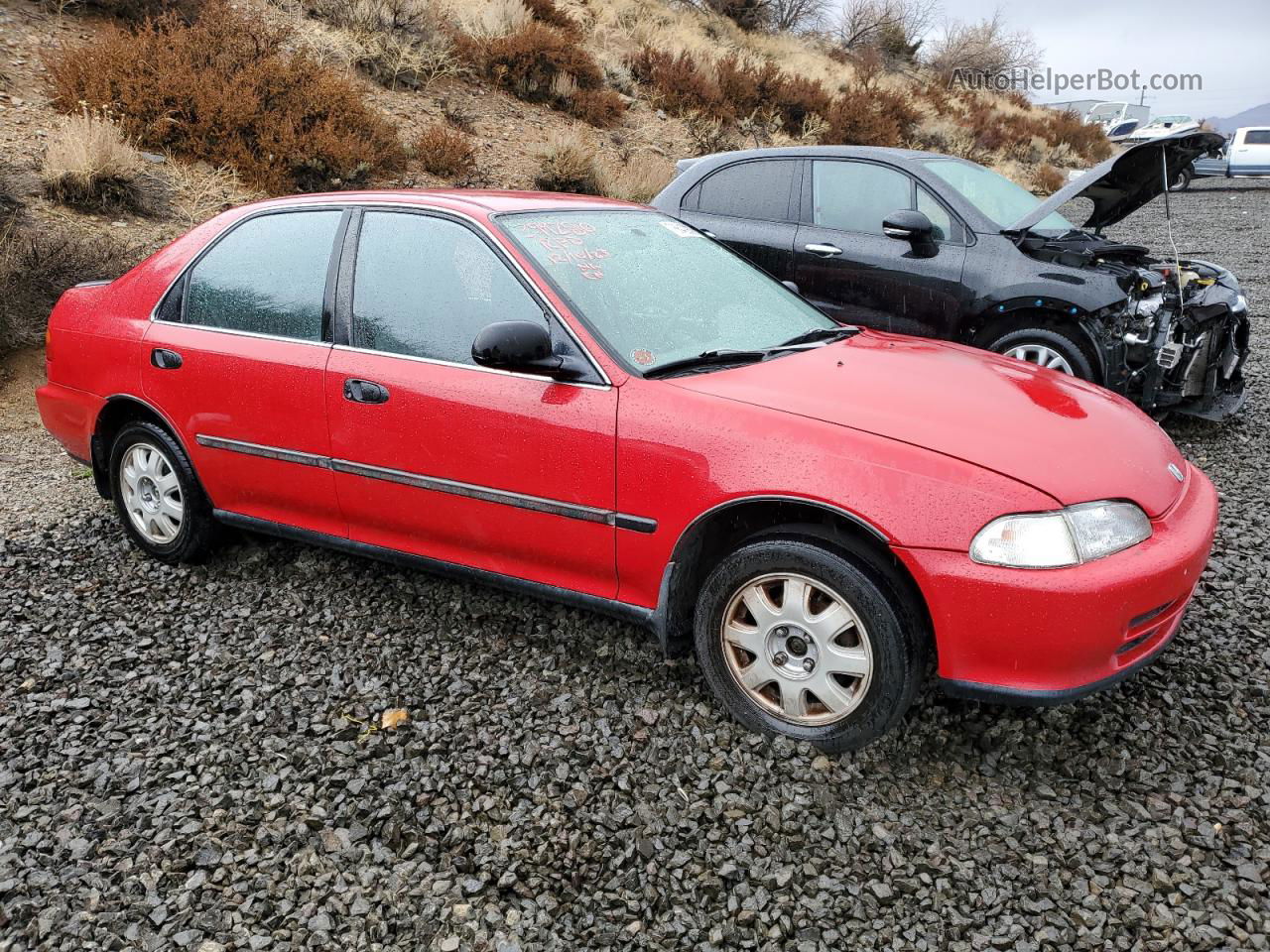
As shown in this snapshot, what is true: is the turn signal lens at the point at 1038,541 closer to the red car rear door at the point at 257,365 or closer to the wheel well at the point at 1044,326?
the red car rear door at the point at 257,365

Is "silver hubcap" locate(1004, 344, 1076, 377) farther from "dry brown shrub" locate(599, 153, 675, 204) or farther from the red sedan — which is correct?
"dry brown shrub" locate(599, 153, 675, 204)

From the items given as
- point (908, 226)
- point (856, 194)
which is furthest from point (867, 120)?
point (908, 226)

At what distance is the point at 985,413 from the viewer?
114 inches

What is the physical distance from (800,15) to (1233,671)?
3116 centimetres

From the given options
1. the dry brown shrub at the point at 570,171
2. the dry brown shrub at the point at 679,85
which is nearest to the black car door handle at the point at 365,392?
the dry brown shrub at the point at 570,171

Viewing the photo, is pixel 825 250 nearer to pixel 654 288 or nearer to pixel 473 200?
pixel 654 288

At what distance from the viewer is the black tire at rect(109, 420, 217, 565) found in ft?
13.1

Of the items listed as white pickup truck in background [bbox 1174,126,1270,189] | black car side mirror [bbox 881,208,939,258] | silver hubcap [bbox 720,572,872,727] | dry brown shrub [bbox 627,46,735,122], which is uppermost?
dry brown shrub [bbox 627,46,735,122]

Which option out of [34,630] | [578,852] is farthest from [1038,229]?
[34,630]

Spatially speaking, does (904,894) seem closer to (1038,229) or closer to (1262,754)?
(1262,754)

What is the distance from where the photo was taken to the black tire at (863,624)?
2625mm

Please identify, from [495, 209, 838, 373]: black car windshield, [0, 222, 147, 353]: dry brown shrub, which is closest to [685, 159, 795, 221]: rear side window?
[495, 209, 838, 373]: black car windshield

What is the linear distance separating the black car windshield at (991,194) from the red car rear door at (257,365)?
13.3 feet

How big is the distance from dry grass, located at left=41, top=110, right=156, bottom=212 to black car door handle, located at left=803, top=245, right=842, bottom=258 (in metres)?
6.38
